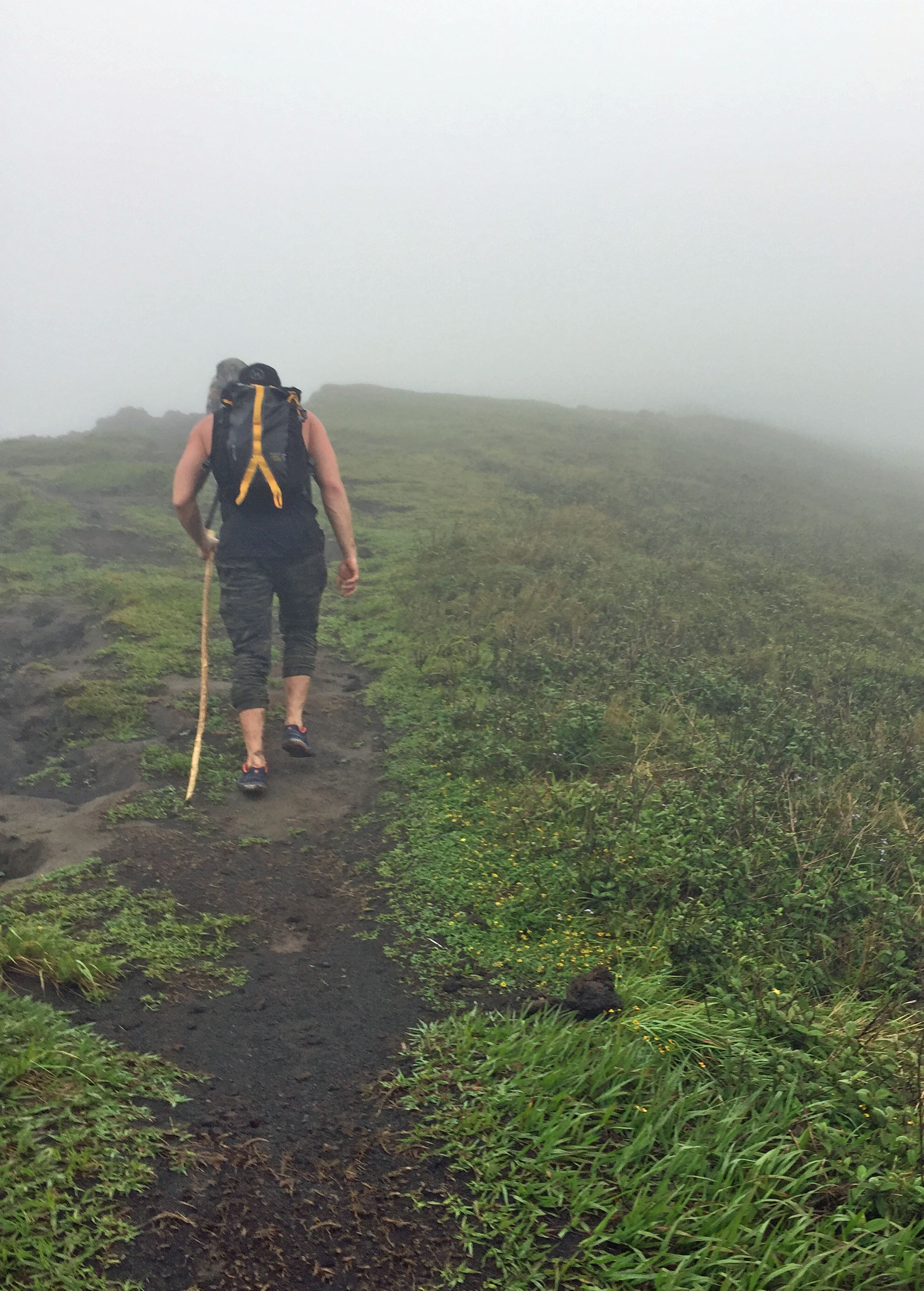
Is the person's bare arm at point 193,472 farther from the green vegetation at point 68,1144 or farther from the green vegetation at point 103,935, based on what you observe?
the green vegetation at point 68,1144

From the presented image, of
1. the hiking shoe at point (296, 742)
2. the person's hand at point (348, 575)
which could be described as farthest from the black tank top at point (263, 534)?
the hiking shoe at point (296, 742)

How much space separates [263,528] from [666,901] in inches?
139

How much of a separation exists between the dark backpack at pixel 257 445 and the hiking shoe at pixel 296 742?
1.57 m

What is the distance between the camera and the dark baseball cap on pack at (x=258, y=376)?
562 centimetres

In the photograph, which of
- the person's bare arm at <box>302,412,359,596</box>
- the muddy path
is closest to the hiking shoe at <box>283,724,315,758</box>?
the muddy path

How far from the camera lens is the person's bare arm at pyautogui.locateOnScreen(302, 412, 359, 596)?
595 cm

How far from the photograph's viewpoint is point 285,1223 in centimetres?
237

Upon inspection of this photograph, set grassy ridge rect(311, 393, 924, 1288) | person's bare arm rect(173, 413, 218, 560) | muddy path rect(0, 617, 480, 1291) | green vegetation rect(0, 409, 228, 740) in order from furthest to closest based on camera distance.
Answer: green vegetation rect(0, 409, 228, 740) < person's bare arm rect(173, 413, 218, 560) < grassy ridge rect(311, 393, 924, 1288) < muddy path rect(0, 617, 480, 1291)

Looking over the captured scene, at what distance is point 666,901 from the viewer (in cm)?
426

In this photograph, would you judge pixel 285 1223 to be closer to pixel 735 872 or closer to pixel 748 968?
pixel 748 968

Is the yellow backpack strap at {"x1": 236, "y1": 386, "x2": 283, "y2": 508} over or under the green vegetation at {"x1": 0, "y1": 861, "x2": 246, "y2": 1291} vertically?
over

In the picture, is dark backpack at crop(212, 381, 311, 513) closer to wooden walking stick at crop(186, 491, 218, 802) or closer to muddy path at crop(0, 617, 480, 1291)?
wooden walking stick at crop(186, 491, 218, 802)

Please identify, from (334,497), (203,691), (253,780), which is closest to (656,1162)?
(253,780)

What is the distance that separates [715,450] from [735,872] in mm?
27797
